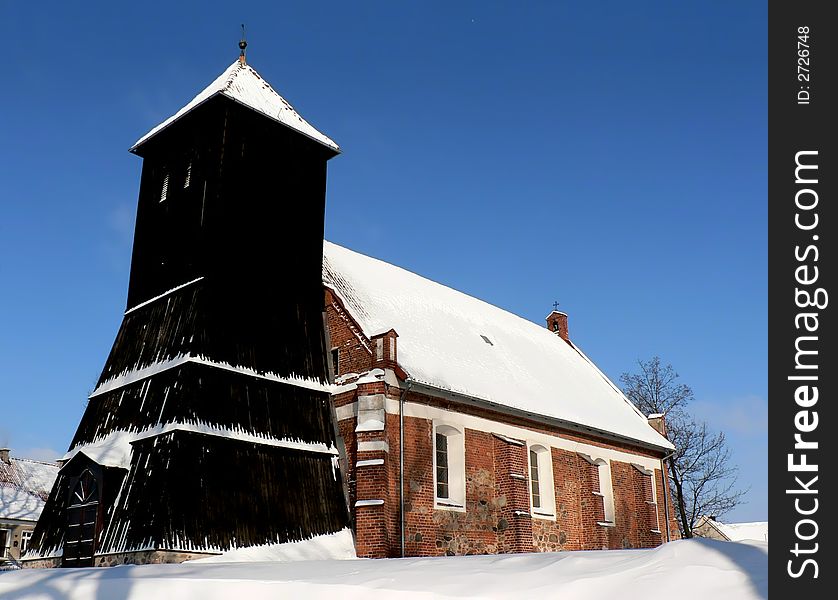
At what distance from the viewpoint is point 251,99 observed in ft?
66.3

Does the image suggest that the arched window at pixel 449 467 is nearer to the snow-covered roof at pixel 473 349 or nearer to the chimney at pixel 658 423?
the snow-covered roof at pixel 473 349

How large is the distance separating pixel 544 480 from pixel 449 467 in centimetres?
437

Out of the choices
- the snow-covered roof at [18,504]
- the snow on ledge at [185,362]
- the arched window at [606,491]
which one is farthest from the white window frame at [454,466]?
the snow-covered roof at [18,504]

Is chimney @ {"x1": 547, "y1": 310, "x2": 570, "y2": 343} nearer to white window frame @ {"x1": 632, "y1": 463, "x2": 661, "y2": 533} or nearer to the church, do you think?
white window frame @ {"x1": 632, "y1": 463, "x2": 661, "y2": 533}

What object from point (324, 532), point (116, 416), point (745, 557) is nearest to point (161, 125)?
point (116, 416)

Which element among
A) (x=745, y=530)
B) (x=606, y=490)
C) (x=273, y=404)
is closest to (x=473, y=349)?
(x=606, y=490)

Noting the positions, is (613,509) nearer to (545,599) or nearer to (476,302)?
(476,302)

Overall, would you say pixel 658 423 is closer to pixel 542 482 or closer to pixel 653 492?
pixel 653 492

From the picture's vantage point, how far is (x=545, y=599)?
639cm

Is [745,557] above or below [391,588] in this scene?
above

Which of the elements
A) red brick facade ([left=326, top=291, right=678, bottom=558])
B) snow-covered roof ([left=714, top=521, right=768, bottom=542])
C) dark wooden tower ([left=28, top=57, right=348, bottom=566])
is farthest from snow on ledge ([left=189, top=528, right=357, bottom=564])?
snow-covered roof ([left=714, top=521, right=768, bottom=542])

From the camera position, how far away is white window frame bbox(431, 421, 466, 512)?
64.1ft

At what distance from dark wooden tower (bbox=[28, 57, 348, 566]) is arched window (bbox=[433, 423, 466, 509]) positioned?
2842mm

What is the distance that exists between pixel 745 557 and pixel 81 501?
48.9 feet
